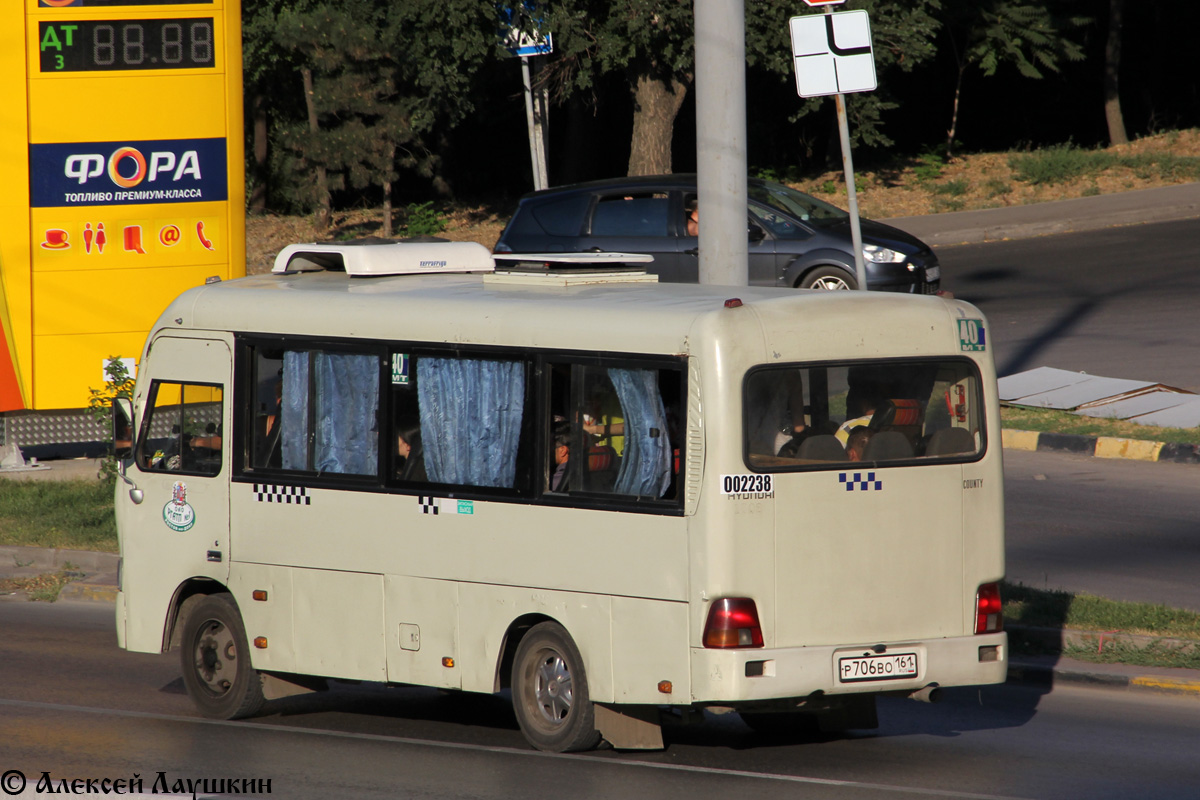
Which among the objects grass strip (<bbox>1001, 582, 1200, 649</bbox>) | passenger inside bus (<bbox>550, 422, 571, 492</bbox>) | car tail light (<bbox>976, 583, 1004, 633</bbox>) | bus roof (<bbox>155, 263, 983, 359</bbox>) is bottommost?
grass strip (<bbox>1001, 582, 1200, 649</bbox>)

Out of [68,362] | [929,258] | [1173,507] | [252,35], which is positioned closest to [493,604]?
[1173,507]

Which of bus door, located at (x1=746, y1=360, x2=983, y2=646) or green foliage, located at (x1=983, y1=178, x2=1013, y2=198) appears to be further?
green foliage, located at (x1=983, y1=178, x2=1013, y2=198)

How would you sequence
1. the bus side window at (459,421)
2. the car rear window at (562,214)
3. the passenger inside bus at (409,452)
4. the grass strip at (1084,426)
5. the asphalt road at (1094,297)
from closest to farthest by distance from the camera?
the bus side window at (459,421), the passenger inside bus at (409,452), the grass strip at (1084,426), the asphalt road at (1094,297), the car rear window at (562,214)

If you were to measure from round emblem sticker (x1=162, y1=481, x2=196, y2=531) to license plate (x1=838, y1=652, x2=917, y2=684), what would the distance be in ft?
12.3

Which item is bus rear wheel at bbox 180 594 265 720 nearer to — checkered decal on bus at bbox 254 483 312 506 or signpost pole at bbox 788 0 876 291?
checkered decal on bus at bbox 254 483 312 506

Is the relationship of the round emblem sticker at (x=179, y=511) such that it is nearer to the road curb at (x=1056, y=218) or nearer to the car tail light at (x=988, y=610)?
the car tail light at (x=988, y=610)

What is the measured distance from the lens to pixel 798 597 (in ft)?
23.7

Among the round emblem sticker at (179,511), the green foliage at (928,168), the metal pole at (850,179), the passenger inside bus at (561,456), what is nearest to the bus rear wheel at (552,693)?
the passenger inside bus at (561,456)

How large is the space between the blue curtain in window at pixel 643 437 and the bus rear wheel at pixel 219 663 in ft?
8.42

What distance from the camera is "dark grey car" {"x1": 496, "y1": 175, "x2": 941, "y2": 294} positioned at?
18.8 metres

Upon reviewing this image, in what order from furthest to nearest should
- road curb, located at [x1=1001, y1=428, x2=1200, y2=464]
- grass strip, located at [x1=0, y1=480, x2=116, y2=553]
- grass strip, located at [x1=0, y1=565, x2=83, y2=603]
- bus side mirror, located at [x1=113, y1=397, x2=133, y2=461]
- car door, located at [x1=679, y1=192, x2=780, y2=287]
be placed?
car door, located at [x1=679, y1=192, x2=780, y2=287] < road curb, located at [x1=1001, y1=428, x2=1200, y2=464] < grass strip, located at [x1=0, y1=480, x2=116, y2=553] < grass strip, located at [x1=0, y1=565, x2=83, y2=603] < bus side mirror, located at [x1=113, y1=397, x2=133, y2=461]

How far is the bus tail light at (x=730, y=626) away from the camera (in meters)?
7.08

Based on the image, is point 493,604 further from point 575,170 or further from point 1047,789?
point 575,170

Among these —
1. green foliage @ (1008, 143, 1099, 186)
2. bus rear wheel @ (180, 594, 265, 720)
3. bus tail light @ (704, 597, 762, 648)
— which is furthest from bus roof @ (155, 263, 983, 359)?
green foliage @ (1008, 143, 1099, 186)
